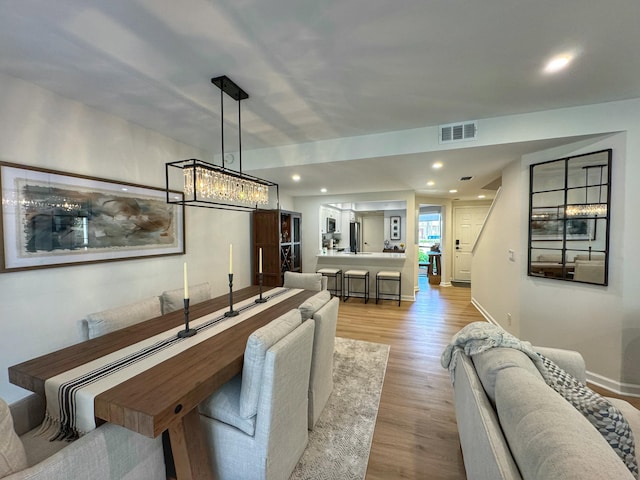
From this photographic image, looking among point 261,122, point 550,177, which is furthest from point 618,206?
point 261,122

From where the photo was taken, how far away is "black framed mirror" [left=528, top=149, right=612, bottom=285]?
2445 millimetres

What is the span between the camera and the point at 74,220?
2.27 m

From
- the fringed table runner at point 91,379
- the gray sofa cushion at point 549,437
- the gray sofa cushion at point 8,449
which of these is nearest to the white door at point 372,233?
the fringed table runner at point 91,379

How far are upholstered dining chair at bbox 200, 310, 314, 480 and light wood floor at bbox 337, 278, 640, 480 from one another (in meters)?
0.62

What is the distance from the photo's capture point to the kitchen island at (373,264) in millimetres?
5457

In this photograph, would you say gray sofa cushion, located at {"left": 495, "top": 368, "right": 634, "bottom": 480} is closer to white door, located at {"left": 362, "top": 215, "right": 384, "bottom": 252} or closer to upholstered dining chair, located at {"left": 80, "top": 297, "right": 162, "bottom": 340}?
upholstered dining chair, located at {"left": 80, "top": 297, "right": 162, "bottom": 340}

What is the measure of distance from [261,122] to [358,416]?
278 centimetres

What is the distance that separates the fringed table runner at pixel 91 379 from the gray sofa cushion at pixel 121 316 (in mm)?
382

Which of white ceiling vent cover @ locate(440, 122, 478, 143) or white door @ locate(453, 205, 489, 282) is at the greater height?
white ceiling vent cover @ locate(440, 122, 478, 143)

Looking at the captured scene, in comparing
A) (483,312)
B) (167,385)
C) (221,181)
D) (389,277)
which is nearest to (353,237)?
(389,277)

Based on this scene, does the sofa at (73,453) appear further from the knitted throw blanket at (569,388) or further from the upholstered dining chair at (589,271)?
the upholstered dining chair at (589,271)

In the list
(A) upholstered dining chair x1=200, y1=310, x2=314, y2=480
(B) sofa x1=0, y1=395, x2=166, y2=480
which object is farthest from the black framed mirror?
(B) sofa x1=0, y1=395, x2=166, y2=480

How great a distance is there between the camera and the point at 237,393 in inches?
60.9

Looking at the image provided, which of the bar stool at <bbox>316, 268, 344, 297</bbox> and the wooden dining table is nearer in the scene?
the wooden dining table
